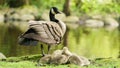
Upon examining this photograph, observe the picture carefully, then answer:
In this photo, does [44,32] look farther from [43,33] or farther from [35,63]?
[35,63]

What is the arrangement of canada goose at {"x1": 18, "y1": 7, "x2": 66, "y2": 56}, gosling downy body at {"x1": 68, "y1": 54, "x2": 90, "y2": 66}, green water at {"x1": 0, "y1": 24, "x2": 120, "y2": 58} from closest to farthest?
gosling downy body at {"x1": 68, "y1": 54, "x2": 90, "y2": 66}
canada goose at {"x1": 18, "y1": 7, "x2": 66, "y2": 56}
green water at {"x1": 0, "y1": 24, "x2": 120, "y2": 58}

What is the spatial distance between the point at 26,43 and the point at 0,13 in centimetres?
3259

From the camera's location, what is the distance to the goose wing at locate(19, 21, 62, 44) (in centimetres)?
1088

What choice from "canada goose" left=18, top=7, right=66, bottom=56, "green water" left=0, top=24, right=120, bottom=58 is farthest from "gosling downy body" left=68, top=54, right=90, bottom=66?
"green water" left=0, top=24, right=120, bottom=58

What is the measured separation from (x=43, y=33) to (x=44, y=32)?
46 mm

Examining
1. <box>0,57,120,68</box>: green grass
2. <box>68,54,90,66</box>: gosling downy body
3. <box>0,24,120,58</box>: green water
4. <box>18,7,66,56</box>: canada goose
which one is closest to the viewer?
<box>0,57,120,68</box>: green grass

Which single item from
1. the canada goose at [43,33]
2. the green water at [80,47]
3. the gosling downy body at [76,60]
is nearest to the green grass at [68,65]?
the gosling downy body at [76,60]

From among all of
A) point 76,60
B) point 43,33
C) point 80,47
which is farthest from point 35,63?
point 80,47

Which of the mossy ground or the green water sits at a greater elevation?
the mossy ground

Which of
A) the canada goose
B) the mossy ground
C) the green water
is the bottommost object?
the green water

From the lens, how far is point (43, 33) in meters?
11.0

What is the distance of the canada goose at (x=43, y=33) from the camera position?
10875 millimetres

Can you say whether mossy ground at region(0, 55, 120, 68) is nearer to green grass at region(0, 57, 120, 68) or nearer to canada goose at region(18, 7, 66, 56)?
green grass at region(0, 57, 120, 68)

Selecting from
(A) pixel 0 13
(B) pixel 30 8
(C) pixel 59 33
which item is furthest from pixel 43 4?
(C) pixel 59 33
